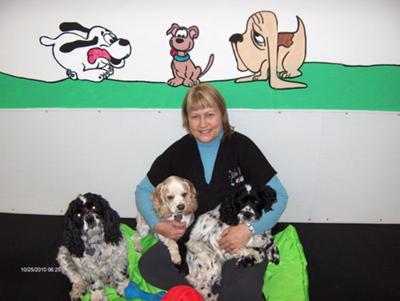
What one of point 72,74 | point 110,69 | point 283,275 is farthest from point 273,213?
point 72,74

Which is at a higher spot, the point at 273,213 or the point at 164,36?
the point at 164,36

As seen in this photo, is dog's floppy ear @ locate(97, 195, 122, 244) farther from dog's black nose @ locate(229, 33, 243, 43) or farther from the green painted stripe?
dog's black nose @ locate(229, 33, 243, 43)

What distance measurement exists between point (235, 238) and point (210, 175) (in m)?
0.47

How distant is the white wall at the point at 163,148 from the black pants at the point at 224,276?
108 centimetres

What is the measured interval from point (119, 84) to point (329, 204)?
87.6 inches

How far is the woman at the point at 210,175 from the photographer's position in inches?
84.7

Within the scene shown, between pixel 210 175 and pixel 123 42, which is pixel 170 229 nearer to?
pixel 210 175

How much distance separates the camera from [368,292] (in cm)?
249

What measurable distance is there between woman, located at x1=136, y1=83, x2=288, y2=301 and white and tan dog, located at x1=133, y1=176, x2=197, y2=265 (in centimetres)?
5

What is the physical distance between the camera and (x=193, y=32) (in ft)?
9.11

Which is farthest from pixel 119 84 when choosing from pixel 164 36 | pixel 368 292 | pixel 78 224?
pixel 368 292

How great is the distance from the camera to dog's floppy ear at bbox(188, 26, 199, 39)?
109 inches

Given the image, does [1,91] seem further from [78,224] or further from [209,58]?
[209,58]

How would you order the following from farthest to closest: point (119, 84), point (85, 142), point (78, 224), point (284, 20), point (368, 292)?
point (85, 142) < point (119, 84) < point (284, 20) < point (368, 292) < point (78, 224)
